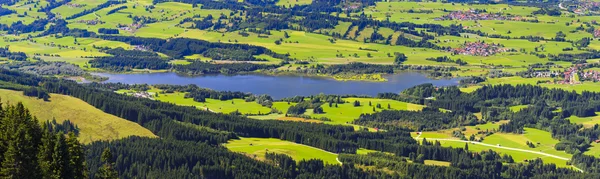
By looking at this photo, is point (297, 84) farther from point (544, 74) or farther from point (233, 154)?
point (233, 154)

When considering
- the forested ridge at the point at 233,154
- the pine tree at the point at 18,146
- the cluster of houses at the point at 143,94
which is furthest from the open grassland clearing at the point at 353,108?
the pine tree at the point at 18,146

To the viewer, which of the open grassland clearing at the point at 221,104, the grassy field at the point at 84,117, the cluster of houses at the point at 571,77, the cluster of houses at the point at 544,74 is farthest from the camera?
the cluster of houses at the point at 544,74

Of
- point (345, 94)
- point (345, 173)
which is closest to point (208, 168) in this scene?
point (345, 173)

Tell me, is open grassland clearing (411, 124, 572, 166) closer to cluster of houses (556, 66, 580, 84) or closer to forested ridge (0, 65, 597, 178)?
forested ridge (0, 65, 597, 178)

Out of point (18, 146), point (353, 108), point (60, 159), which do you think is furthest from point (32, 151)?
point (353, 108)

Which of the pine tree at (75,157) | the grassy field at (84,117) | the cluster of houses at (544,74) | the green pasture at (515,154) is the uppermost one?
the pine tree at (75,157)

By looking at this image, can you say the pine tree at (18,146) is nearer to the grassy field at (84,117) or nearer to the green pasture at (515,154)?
the grassy field at (84,117)

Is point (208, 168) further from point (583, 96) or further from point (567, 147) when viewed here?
point (583, 96)
